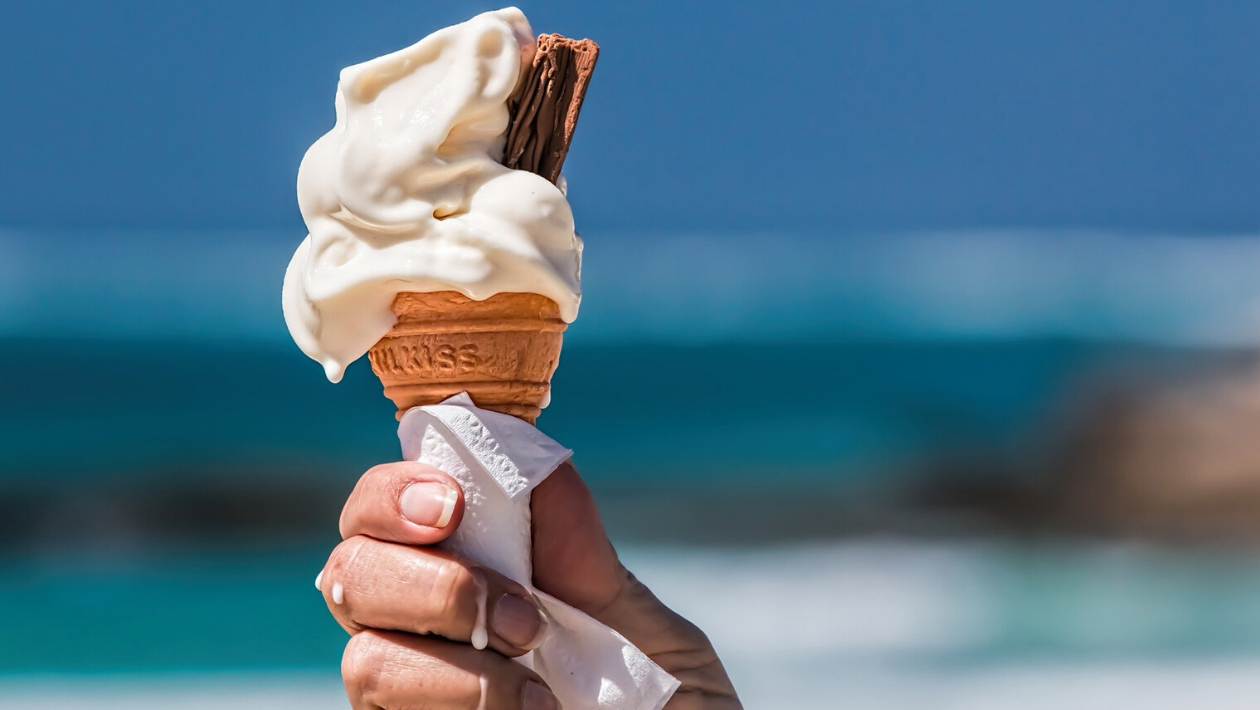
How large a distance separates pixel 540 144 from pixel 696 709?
808 millimetres

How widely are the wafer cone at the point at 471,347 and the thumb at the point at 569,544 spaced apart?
0.11 metres

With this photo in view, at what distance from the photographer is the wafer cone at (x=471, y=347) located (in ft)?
4.72

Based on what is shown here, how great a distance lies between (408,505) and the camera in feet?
4.54

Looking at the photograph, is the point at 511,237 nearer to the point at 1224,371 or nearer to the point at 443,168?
the point at 443,168

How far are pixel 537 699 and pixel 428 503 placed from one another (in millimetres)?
271

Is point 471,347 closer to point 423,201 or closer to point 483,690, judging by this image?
point 423,201

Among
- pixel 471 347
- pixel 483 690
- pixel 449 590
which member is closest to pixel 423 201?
pixel 471 347

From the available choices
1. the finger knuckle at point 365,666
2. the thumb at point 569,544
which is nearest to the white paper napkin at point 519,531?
the thumb at point 569,544

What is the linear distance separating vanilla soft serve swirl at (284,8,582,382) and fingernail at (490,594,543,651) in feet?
1.22

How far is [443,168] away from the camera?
4.63 feet

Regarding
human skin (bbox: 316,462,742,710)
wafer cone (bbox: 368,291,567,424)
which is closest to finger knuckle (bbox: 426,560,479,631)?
human skin (bbox: 316,462,742,710)

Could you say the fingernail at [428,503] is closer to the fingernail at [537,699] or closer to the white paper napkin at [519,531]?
the white paper napkin at [519,531]

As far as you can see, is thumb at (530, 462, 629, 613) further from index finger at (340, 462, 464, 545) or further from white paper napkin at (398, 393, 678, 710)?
index finger at (340, 462, 464, 545)

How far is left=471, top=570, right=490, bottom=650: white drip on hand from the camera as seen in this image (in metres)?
1.35
